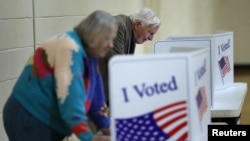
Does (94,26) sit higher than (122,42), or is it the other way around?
(94,26)

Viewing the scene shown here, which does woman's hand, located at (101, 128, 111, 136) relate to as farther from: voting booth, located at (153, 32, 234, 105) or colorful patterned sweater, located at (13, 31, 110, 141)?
voting booth, located at (153, 32, 234, 105)

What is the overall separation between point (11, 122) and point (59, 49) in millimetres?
374

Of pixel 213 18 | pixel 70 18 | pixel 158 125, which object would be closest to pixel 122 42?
pixel 70 18

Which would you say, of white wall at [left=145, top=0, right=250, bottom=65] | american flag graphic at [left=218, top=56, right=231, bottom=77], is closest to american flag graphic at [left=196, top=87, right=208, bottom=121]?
american flag graphic at [left=218, top=56, right=231, bottom=77]

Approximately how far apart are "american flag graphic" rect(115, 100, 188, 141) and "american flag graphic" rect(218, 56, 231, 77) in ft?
5.17

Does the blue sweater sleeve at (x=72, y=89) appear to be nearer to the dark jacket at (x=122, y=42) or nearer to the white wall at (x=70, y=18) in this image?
the dark jacket at (x=122, y=42)

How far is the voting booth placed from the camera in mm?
2662

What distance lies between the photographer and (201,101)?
1.64 metres

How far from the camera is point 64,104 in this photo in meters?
1.64

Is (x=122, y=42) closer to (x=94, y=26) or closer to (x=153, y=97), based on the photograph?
(x=94, y=26)

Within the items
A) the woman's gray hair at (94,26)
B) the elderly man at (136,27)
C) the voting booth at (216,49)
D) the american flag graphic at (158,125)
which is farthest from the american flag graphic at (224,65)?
the american flag graphic at (158,125)

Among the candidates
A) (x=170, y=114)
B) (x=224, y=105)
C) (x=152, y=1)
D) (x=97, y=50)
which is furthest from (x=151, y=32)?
(x=152, y=1)

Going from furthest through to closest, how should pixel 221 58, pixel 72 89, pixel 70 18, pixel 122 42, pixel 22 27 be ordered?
pixel 70 18, pixel 221 58, pixel 22 27, pixel 122 42, pixel 72 89

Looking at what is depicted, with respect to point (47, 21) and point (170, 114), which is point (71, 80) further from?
point (47, 21)
